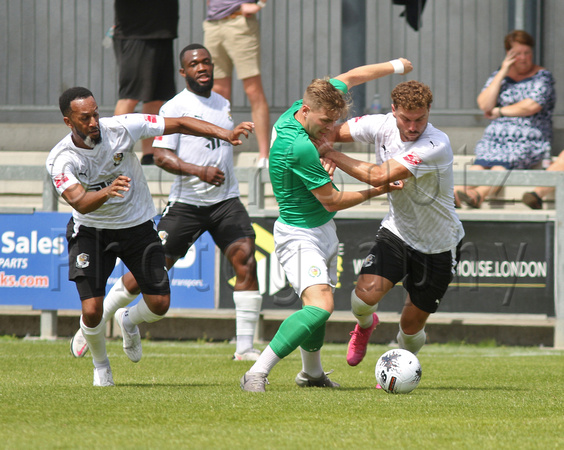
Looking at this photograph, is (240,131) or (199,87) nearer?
(240,131)

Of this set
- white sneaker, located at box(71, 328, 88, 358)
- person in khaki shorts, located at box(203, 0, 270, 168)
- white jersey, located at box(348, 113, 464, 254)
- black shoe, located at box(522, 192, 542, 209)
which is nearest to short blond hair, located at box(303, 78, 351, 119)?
white jersey, located at box(348, 113, 464, 254)

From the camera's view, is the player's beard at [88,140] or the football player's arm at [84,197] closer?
the football player's arm at [84,197]

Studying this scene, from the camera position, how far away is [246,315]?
8281mm

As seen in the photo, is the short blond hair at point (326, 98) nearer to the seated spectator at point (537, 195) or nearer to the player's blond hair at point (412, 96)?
the player's blond hair at point (412, 96)

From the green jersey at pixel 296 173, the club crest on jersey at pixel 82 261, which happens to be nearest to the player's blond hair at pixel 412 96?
the green jersey at pixel 296 173

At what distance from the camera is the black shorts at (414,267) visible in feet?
21.7

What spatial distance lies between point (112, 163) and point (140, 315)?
4.47ft

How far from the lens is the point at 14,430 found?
464cm

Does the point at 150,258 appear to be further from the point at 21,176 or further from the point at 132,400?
the point at 21,176

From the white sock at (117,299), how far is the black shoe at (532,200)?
4.45 m

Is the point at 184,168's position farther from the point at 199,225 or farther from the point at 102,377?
the point at 102,377

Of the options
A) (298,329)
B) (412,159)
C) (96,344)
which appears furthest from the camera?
(96,344)

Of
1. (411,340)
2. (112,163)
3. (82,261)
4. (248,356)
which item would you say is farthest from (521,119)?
(82,261)

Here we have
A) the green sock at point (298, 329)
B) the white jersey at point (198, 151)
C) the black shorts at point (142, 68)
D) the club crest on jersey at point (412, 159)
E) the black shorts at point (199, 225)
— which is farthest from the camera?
the black shorts at point (142, 68)
